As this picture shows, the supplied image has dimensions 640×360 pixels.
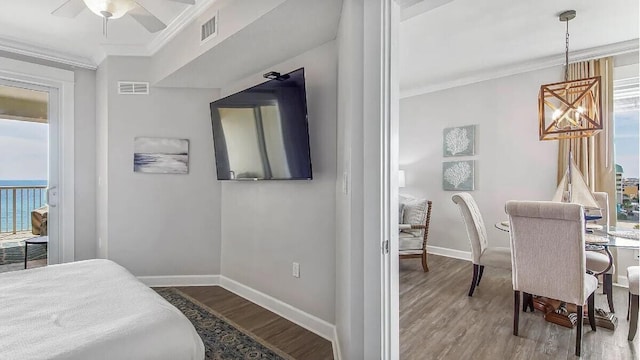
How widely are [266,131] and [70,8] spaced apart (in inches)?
57.8

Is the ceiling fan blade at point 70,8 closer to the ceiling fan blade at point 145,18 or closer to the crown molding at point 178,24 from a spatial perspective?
the ceiling fan blade at point 145,18

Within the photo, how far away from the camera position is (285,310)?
2711 millimetres

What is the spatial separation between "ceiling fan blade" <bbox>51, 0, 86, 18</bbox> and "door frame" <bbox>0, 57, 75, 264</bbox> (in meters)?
1.87

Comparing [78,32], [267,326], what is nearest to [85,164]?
[78,32]

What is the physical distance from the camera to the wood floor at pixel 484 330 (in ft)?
7.10

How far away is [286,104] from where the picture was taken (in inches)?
93.7

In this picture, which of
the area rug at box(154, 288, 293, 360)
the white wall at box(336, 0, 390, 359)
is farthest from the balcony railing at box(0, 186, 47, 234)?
the white wall at box(336, 0, 390, 359)

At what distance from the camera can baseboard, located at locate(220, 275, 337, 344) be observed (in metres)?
2.38

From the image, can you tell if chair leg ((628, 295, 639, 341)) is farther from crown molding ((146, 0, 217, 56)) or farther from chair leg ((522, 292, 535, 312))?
crown molding ((146, 0, 217, 56))

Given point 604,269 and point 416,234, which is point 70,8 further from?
point 604,269

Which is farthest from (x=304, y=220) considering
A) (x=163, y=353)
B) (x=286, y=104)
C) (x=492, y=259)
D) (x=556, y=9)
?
(x=556, y=9)

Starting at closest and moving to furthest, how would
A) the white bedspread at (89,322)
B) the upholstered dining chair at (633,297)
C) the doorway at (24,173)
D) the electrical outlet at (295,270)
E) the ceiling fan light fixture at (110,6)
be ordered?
1. the white bedspread at (89,322)
2. the ceiling fan light fixture at (110,6)
3. the upholstered dining chair at (633,297)
4. the electrical outlet at (295,270)
5. the doorway at (24,173)

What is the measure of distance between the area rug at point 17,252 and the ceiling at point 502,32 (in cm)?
438

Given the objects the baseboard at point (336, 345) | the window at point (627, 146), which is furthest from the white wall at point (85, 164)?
the window at point (627, 146)
